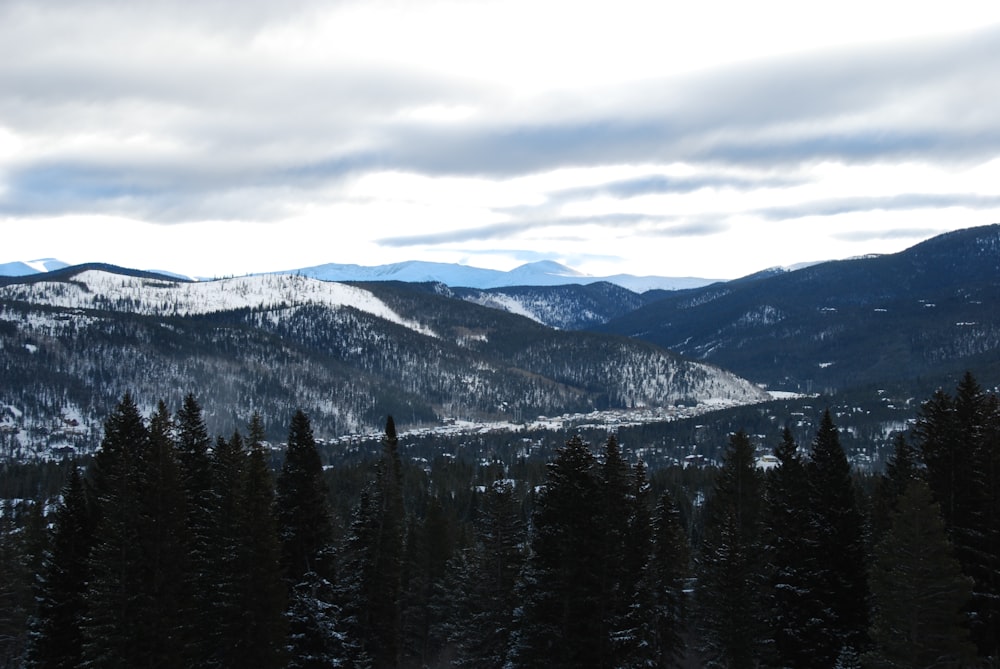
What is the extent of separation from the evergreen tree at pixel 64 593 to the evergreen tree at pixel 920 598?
37870 mm

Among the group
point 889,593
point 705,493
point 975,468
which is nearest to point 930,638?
point 889,593

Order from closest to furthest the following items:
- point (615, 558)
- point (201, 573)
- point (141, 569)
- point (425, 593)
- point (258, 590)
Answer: point (141, 569) → point (615, 558) → point (258, 590) → point (201, 573) → point (425, 593)

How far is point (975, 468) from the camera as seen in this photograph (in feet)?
146

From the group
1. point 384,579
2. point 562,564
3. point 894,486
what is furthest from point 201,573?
point 894,486

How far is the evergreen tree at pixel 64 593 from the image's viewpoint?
48312 millimetres

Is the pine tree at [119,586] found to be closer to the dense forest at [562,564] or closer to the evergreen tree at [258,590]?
the dense forest at [562,564]

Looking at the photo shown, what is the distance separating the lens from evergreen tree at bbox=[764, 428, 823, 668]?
1813 inches

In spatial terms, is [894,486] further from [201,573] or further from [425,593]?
[201,573]

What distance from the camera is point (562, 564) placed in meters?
42.4

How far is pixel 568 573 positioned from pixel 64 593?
2681 cm

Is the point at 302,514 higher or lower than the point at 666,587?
higher

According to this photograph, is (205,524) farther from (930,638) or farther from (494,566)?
(930,638)

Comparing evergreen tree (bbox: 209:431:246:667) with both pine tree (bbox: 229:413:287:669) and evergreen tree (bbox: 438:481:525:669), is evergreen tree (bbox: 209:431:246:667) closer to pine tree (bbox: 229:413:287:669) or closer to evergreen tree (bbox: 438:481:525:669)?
pine tree (bbox: 229:413:287:669)

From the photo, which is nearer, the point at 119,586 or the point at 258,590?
the point at 119,586
